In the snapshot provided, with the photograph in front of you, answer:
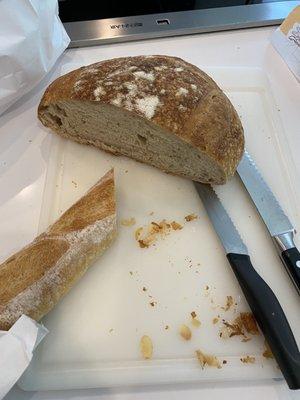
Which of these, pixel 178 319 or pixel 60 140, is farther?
pixel 60 140

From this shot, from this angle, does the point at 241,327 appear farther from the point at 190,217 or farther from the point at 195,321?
the point at 190,217

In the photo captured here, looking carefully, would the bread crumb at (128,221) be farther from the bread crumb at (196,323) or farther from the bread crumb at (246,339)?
the bread crumb at (246,339)

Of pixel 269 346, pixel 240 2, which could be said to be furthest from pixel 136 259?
pixel 240 2

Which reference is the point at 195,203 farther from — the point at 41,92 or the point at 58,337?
the point at 41,92

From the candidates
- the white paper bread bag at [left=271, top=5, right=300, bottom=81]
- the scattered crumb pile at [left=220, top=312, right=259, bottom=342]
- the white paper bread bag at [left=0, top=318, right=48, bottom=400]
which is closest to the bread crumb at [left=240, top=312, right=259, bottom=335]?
the scattered crumb pile at [left=220, top=312, right=259, bottom=342]

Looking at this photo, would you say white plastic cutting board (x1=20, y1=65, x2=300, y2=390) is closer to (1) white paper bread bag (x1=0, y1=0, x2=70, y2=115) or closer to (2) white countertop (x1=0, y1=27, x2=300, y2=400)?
(2) white countertop (x1=0, y1=27, x2=300, y2=400)

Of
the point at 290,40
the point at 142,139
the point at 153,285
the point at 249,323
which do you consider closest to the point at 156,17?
the point at 290,40
